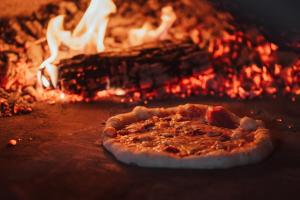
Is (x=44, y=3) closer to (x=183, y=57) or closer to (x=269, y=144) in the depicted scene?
(x=183, y=57)

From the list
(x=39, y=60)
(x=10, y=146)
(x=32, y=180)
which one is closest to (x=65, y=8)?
(x=39, y=60)

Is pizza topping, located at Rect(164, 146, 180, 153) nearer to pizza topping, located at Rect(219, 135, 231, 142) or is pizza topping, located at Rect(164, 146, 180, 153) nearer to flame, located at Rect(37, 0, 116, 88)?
pizza topping, located at Rect(219, 135, 231, 142)

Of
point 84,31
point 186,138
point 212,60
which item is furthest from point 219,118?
point 84,31

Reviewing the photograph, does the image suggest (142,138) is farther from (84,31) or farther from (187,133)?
(84,31)

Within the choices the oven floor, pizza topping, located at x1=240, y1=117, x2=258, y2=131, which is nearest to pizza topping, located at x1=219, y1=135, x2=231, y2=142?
pizza topping, located at x1=240, y1=117, x2=258, y2=131

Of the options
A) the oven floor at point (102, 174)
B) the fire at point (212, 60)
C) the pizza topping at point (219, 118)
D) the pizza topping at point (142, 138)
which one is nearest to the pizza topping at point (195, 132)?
the pizza topping at point (219, 118)

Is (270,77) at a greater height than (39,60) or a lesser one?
lesser

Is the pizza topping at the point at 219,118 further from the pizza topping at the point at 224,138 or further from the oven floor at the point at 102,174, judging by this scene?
the oven floor at the point at 102,174

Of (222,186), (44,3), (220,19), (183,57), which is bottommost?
(222,186)

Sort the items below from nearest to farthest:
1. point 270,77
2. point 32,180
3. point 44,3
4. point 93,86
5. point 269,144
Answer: point 32,180 < point 269,144 < point 93,86 < point 270,77 < point 44,3
